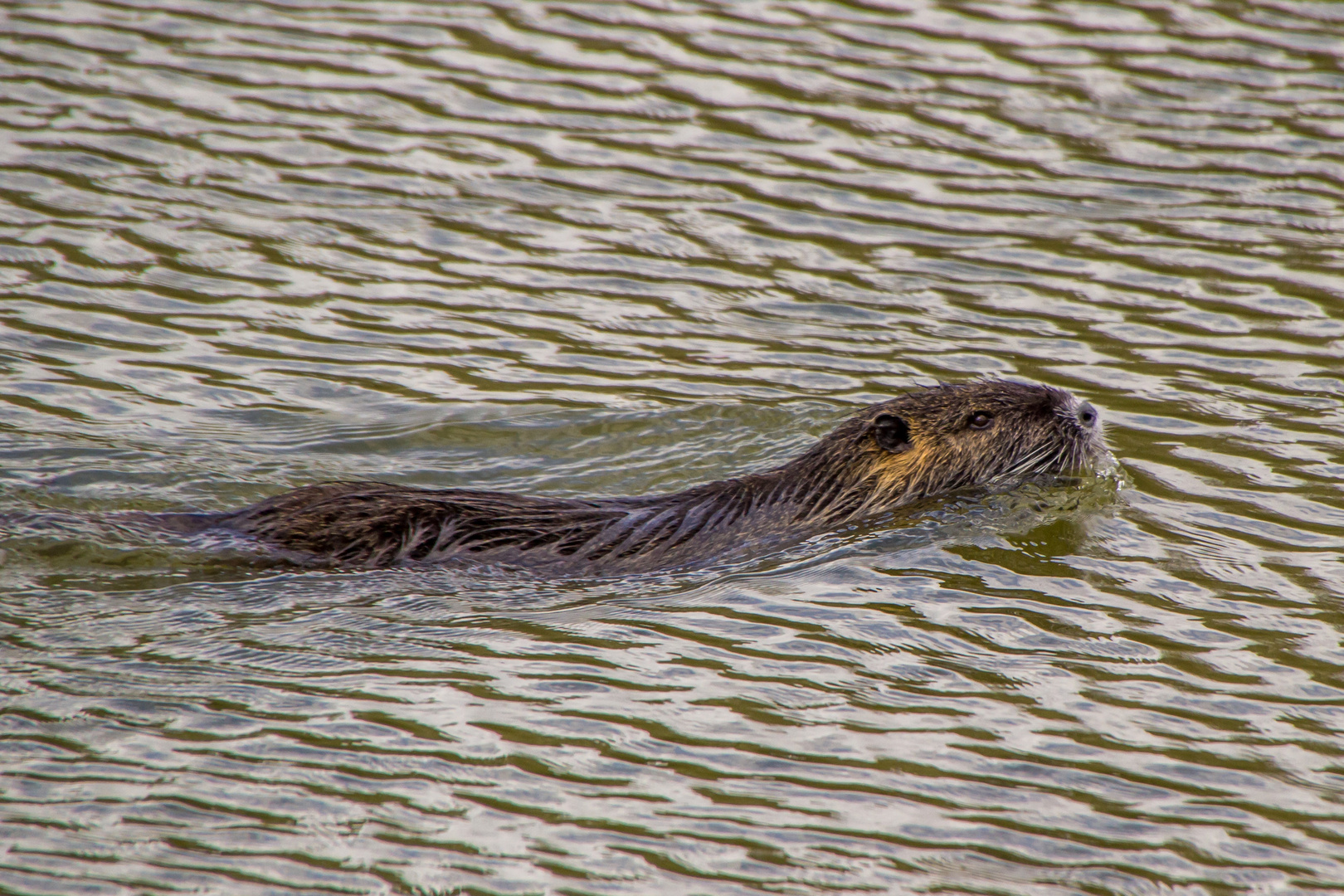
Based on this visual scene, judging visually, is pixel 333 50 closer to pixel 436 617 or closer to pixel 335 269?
pixel 335 269

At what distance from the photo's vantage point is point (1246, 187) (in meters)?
8.52

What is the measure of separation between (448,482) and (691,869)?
300 centimetres

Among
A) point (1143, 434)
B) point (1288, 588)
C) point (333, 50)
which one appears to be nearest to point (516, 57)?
point (333, 50)

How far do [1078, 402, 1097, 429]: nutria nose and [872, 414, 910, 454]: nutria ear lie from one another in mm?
637

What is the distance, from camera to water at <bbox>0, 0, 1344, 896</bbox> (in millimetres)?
4020

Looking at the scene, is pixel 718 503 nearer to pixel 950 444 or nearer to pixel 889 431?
pixel 889 431

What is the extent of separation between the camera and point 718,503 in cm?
590

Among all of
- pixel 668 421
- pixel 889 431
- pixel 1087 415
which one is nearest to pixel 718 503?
pixel 889 431

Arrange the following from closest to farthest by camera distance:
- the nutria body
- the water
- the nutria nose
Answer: the water
the nutria body
the nutria nose

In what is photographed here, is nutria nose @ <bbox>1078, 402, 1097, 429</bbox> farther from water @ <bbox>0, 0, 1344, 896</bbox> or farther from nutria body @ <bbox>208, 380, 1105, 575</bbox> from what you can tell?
water @ <bbox>0, 0, 1344, 896</bbox>

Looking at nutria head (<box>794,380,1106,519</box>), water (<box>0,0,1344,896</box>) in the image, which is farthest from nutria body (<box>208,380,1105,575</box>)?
water (<box>0,0,1344,896</box>)

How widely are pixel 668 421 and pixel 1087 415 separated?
5.63 feet

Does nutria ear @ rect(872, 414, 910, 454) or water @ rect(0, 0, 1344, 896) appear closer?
water @ rect(0, 0, 1344, 896)

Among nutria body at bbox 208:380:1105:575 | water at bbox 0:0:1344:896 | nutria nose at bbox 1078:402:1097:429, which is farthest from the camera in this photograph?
nutria nose at bbox 1078:402:1097:429
